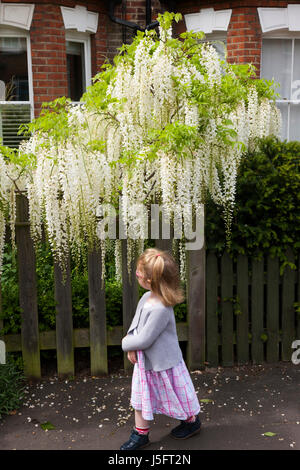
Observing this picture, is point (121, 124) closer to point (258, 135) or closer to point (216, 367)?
point (258, 135)

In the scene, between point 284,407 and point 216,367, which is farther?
point 216,367

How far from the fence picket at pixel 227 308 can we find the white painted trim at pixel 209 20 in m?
4.40

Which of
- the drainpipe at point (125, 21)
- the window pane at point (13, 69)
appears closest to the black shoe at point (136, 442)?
the window pane at point (13, 69)

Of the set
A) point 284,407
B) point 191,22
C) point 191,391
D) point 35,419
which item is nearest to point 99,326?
point 35,419

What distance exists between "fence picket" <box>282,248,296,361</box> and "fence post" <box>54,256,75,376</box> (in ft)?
6.16

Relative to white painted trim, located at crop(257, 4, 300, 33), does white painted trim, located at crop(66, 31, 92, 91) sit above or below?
below

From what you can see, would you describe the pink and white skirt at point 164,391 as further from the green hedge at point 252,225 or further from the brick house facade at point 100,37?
the brick house facade at point 100,37

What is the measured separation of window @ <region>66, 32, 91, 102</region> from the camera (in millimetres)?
7160

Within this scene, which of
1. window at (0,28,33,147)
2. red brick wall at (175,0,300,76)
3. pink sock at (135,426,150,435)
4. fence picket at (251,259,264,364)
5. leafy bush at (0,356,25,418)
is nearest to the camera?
pink sock at (135,426,150,435)

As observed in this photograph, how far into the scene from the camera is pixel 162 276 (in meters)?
2.96

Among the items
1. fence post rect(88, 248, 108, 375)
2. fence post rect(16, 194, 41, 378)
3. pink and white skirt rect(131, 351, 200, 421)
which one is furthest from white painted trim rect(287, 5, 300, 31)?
pink and white skirt rect(131, 351, 200, 421)

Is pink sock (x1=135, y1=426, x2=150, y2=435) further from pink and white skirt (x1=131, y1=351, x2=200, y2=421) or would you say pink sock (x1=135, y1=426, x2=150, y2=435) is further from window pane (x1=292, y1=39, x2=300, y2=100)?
window pane (x1=292, y1=39, x2=300, y2=100)

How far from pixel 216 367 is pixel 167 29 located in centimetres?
289

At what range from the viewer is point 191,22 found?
23.7ft
